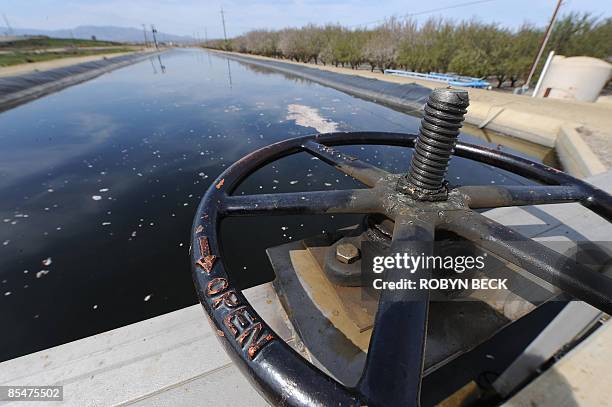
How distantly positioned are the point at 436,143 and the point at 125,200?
10.7 ft

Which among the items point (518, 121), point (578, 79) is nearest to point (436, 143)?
point (518, 121)

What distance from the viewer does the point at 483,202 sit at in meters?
1.00

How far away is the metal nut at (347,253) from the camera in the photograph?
3.28ft

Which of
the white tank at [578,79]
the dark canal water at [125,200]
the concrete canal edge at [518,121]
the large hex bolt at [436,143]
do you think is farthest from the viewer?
the white tank at [578,79]

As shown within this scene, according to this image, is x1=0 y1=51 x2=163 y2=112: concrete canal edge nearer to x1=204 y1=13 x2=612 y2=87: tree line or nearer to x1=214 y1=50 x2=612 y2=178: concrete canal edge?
x1=214 y1=50 x2=612 y2=178: concrete canal edge

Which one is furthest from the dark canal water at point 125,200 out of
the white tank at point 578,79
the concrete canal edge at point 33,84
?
the white tank at point 578,79

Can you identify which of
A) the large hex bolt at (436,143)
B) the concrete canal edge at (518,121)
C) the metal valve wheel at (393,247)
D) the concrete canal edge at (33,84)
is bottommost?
the concrete canal edge at (33,84)

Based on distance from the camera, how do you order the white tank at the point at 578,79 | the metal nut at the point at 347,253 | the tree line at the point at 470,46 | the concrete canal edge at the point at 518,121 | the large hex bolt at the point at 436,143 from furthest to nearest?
the tree line at the point at 470,46, the white tank at the point at 578,79, the concrete canal edge at the point at 518,121, the metal nut at the point at 347,253, the large hex bolt at the point at 436,143

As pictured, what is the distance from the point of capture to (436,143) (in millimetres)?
901

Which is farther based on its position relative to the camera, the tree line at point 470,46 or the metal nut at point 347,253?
the tree line at point 470,46

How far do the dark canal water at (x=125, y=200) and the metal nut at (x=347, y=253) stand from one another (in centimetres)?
135

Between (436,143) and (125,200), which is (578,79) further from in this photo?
(125,200)

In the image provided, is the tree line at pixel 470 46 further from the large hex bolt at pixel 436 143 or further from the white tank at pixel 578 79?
the large hex bolt at pixel 436 143

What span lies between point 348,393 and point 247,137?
4953 mm
